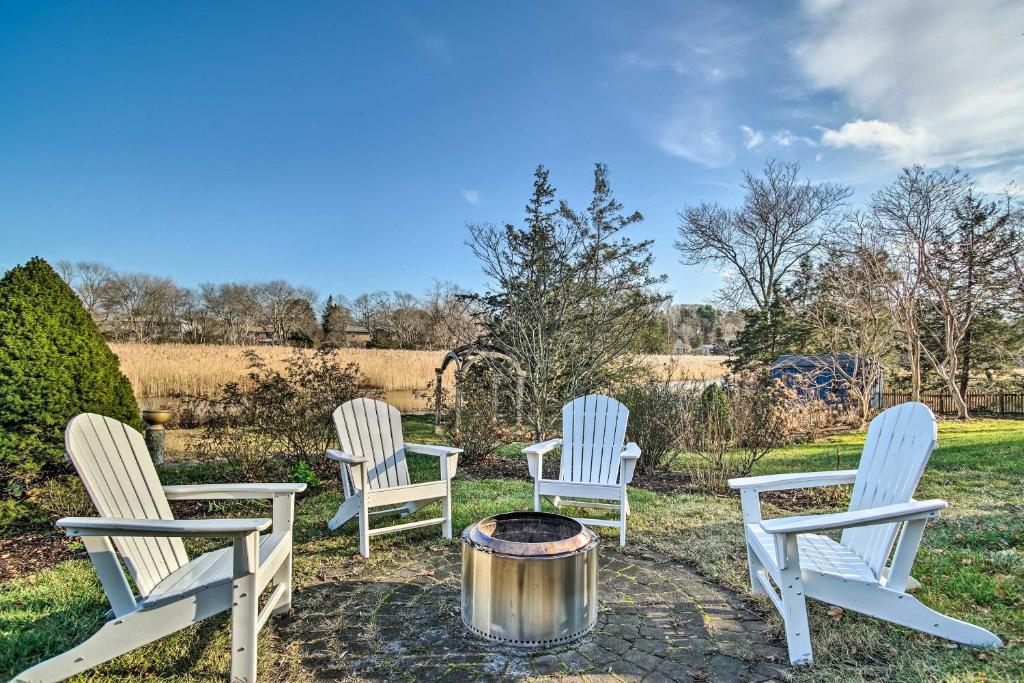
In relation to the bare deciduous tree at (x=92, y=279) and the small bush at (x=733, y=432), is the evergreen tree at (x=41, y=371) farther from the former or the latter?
the bare deciduous tree at (x=92, y=279)

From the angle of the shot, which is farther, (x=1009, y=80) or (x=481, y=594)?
(x=1009, y=80)

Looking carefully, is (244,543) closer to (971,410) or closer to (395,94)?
(395,94)

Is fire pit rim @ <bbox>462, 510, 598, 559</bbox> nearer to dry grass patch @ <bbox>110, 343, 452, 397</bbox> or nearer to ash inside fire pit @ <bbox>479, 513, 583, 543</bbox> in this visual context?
ash inside fire pit @ <bbox>479, 513, 583, 543</bbox>

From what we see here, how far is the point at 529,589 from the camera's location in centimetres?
219

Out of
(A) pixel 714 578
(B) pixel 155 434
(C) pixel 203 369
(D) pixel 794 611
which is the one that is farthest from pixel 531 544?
(C) pixel 203 369

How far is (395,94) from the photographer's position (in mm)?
7812

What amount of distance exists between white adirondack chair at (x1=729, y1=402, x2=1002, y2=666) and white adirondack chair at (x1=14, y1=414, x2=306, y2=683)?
6.95ft

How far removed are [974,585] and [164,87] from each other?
9434mm

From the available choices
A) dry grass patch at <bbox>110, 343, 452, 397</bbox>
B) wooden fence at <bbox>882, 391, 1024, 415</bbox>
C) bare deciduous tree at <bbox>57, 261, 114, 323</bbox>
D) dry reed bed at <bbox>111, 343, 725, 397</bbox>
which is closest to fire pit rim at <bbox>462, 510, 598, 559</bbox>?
dry reed bed at <bbox>111, 343, 725, 397</bbox>

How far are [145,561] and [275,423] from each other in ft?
11.2

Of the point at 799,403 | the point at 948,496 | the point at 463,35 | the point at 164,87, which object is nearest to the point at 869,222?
the point at 799,403

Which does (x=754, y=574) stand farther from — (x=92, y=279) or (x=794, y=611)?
(x=92, y=279)

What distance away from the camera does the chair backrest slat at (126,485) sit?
203 centimetres

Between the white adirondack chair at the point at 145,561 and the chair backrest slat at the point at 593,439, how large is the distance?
250 cm
